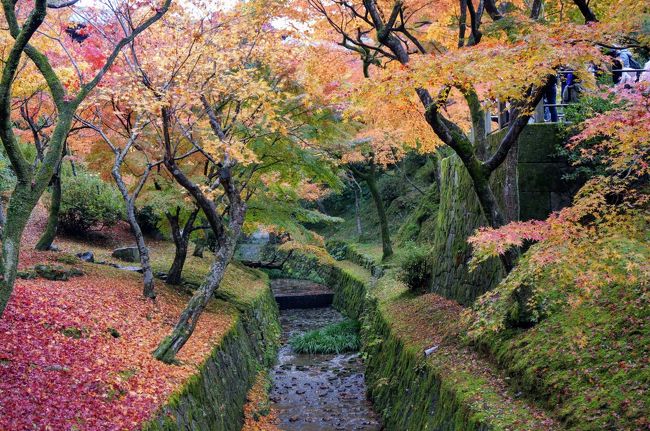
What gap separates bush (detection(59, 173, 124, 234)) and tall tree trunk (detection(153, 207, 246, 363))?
470 inches

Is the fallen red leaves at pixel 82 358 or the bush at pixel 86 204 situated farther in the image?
the bush at pixel 86 204

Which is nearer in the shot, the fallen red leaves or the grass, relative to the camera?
the fallen red leaves

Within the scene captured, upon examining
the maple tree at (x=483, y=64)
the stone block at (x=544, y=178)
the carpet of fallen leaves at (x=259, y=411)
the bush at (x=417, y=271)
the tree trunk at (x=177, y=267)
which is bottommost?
the carpet of fallen leaves at (x=259, y=411)

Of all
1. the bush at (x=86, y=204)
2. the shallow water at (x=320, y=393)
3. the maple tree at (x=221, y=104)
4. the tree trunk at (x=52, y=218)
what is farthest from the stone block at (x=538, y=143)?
the bush at (x=86, y=204)

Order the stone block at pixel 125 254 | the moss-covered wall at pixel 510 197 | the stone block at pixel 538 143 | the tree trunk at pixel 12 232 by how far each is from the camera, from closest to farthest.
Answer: the tree trunk at pixel 12 232 < the moss-covered wall at pixel 510 197 < the stone block at pixel 538 143 < the stone block at pixel 125 254

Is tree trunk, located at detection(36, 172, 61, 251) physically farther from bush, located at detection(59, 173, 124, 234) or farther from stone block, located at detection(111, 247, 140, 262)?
bush, located at detection(59, 173, 124, 234)

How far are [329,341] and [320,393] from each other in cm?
419

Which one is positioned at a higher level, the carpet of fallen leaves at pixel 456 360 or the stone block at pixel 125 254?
the stone block at pixel 125 254

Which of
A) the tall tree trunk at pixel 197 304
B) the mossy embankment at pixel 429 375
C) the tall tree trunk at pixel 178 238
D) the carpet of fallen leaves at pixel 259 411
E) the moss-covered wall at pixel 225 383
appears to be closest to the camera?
the mossy embankment at pixel 429 375

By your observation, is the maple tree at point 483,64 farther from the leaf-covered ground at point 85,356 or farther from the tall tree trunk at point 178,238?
the tall tree trunk at point 178,238

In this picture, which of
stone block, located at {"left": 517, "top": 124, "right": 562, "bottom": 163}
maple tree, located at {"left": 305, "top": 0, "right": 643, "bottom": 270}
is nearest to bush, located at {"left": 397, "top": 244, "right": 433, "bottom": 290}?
stone block, located at {"left": 517, "top": 124, "right": 562, "bottom": 163}

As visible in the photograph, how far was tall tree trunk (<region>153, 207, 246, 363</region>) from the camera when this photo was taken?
8.63 m

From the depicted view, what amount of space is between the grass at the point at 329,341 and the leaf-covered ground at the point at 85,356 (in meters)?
5.77

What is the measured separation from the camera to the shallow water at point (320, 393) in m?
11.2
